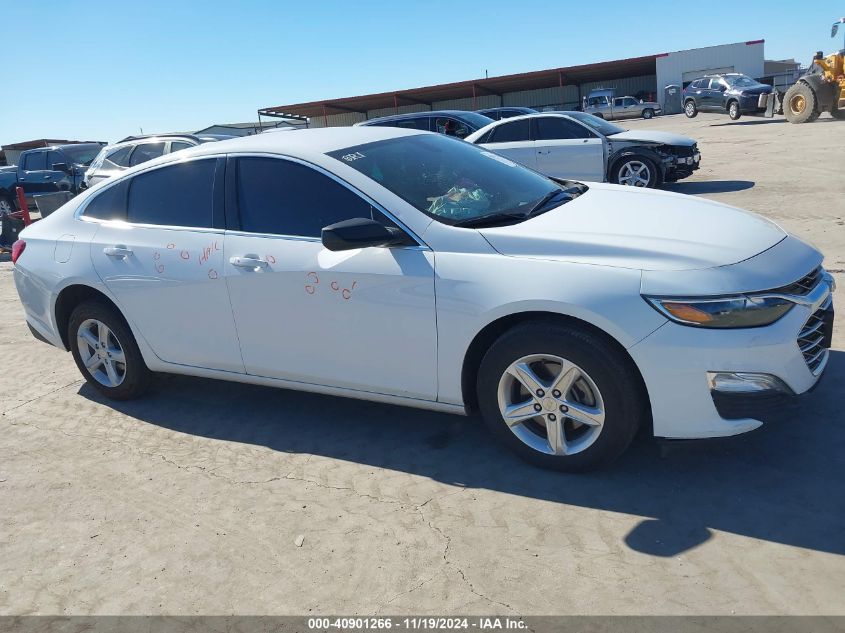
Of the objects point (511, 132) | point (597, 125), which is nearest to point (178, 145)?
point (511, 132)

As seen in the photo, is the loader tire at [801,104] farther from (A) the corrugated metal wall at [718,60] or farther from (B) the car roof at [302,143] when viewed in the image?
(A) the corrugated metal wall at [718,60]

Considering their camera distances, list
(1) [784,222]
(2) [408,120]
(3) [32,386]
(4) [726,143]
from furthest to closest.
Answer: (4) [726,143] < (2) [408,120] < (1) [784,222] < (3) [32,386]

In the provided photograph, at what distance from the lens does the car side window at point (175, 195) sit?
428 cm

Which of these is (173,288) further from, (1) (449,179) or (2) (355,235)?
(1) (449,179)

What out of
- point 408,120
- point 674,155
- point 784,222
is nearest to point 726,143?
point 674,155

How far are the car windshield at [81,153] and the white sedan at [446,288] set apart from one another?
Answer: 1377 cm

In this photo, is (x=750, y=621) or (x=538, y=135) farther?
(x=538, y=135)

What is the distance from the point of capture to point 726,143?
19797mm

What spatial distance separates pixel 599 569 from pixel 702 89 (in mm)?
30231

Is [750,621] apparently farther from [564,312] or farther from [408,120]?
[408,120]

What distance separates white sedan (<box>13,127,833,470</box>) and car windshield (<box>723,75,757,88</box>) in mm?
26423

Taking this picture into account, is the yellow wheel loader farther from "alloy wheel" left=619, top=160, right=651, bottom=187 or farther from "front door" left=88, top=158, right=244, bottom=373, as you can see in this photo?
"front door" left=88, top=158, right=244, bottom=373

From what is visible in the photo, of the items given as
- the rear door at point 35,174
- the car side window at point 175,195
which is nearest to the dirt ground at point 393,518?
the car side window at point 175,195

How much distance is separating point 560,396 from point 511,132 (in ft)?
32.2
